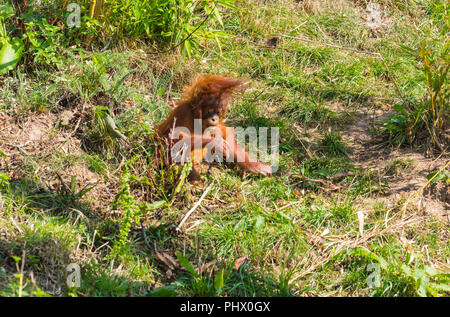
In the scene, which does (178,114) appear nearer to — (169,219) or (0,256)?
(169,219)

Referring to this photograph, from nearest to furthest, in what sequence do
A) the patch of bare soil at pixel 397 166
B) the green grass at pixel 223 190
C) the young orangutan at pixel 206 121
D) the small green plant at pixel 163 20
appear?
the green grass at pixel 223 190 < the patch of bare soil at pixel 397 166 < the young orangutan at pixel 206 121 < the small green plant at pixel 163 20

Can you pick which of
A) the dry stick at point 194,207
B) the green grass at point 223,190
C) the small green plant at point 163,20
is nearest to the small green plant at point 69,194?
the green grass at point 223,190

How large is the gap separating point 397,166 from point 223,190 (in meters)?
1.34

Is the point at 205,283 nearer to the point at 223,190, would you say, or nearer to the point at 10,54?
the point at 223,190

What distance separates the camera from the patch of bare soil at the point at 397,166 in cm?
365

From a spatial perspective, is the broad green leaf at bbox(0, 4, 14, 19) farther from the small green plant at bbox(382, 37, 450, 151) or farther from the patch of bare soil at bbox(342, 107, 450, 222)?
the small green plant at bbox(382, 37, 450, 151)

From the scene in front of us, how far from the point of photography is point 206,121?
4.06m

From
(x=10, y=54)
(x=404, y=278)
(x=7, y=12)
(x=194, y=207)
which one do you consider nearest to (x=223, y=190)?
(x=194, y=207)

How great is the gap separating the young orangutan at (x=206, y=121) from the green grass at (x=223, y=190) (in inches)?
4.8

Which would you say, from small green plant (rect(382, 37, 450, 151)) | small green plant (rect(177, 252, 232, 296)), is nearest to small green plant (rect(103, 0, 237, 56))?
small green plant (rect(382, 37, 450, 151))

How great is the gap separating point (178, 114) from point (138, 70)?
0.77 metres

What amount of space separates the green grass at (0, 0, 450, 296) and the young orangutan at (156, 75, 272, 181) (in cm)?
12

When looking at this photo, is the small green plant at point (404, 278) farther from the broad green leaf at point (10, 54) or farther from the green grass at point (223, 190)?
the broad green leaf at point (10, 54)
